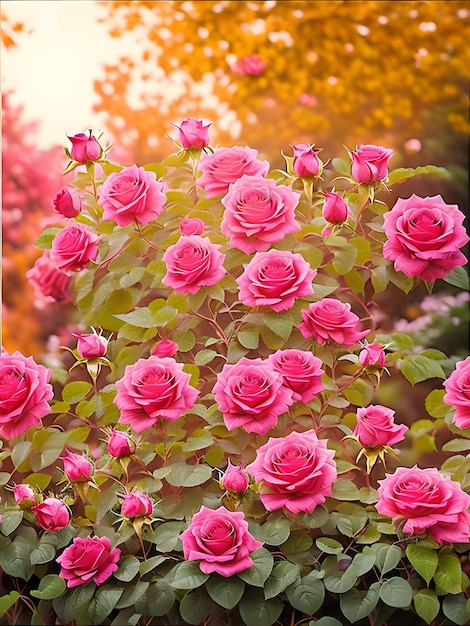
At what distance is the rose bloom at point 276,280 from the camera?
1314 millimetres

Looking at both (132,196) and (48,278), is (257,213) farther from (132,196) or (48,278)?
(48,278)

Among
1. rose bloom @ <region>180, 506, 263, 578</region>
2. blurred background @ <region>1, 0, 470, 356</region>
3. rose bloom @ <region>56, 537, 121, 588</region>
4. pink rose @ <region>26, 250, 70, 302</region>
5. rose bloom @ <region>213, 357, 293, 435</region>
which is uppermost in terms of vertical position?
rose bloom @ <region>213, 357, 293, 435</region>

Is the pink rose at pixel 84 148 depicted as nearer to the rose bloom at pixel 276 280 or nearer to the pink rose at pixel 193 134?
the pink rose at pixel 193 134

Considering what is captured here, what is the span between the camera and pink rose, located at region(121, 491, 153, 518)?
125 cm

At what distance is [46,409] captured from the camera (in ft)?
4.58

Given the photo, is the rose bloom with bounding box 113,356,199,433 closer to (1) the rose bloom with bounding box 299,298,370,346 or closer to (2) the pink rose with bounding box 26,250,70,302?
(1) the rose bloom with bounding box 299,298,370,346

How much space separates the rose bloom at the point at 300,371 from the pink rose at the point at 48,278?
0.57 metres

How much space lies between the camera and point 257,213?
136cm

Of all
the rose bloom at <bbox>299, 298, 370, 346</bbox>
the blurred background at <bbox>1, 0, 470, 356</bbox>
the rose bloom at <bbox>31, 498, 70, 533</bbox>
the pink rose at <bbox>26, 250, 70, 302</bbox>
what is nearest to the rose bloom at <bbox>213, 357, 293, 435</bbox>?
the rose bloom at <bbox>299, 298, 370, 346</bbox>

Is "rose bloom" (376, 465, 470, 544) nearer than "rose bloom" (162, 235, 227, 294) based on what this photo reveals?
Yes

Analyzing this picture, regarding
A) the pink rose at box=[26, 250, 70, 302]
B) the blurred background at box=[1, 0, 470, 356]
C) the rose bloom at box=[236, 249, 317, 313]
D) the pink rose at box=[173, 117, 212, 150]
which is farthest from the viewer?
the blurred background at box=[1, 0, 470, 356]

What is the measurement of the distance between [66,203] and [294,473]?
65 cm

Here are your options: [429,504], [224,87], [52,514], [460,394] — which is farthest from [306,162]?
[224,87]

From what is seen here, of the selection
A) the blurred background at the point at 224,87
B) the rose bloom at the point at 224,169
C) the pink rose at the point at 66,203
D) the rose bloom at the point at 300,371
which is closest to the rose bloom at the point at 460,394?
the rose bloom at the point at 300,371
